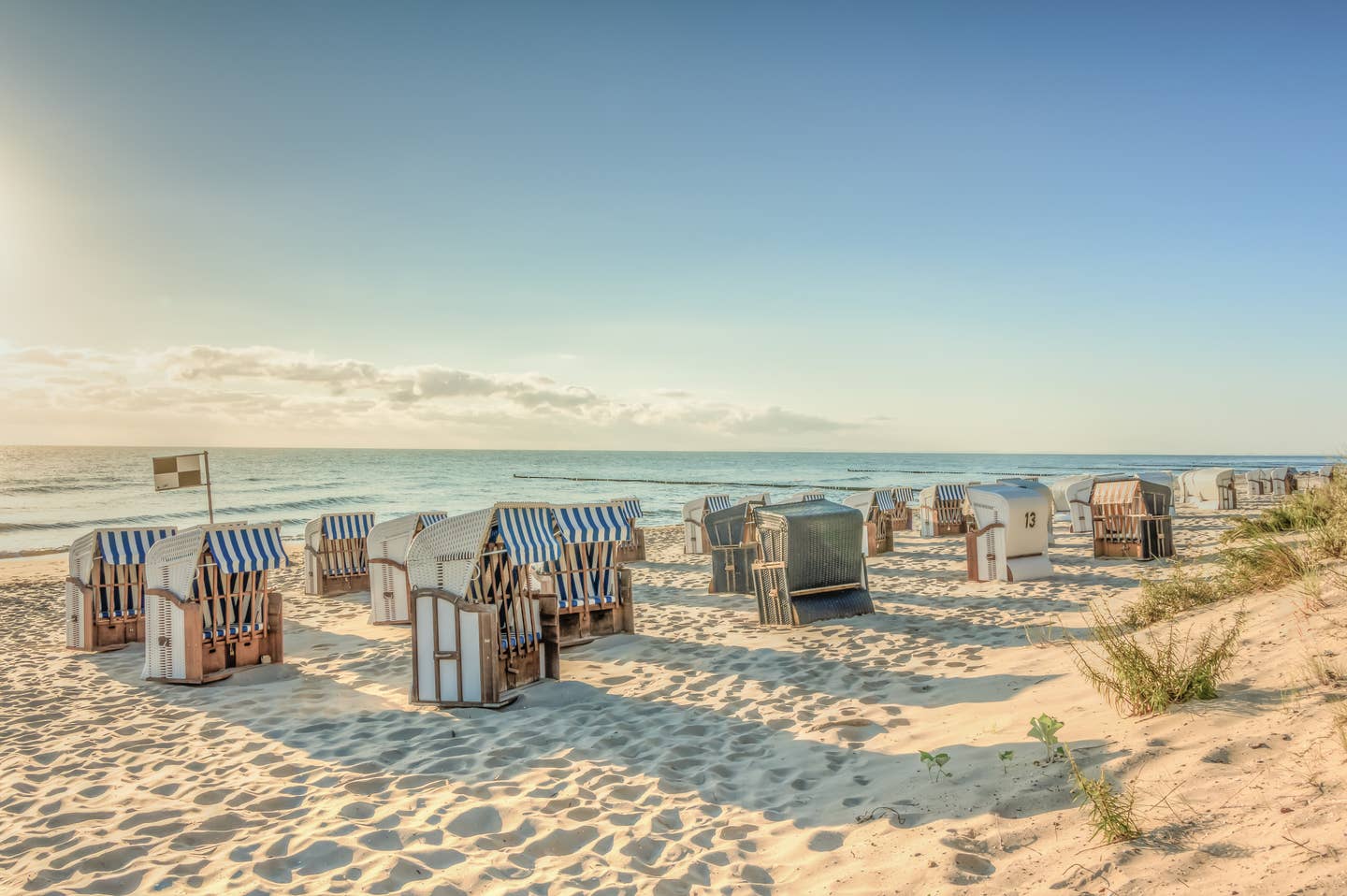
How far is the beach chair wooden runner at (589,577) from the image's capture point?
9.73m

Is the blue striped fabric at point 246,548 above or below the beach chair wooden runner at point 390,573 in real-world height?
above

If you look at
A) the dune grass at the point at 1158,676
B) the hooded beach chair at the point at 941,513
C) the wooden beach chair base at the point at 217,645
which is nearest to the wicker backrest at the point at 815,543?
the dune grass at the point at 1158,676

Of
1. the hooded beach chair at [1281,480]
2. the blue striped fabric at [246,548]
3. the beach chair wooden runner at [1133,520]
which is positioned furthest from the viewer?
the hooded beach chair at [1281,480]

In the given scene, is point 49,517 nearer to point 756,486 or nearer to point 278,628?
point 278,628

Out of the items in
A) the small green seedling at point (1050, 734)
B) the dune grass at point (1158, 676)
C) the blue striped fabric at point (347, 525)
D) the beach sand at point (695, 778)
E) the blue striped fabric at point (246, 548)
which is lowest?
the beach sand at point (695, 778)

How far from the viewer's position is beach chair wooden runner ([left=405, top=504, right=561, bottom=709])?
7113 mm

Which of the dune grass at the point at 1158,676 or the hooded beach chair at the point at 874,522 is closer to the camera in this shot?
the dune grass at the point at 1158,676

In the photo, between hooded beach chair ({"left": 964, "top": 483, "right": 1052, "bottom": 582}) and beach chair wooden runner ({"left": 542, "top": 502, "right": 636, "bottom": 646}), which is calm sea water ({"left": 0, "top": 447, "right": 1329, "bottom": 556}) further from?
beach chair wooden runner ({"left": 542, "top": 502, "right": 636, "bottom": 646})

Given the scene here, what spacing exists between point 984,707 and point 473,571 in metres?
4.78

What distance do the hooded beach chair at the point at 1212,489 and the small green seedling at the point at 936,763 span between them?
1047 inches

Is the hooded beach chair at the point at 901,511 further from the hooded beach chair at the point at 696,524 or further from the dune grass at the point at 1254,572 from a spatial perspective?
the dune grass at the point at 1254,572

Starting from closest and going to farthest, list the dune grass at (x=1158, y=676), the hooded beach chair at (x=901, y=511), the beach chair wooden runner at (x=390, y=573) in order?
the dune grass at (x=1158, y=676), the beach chair wooden runner at (x=390, y=573), the hooded beach chair at (x=901, y=511)

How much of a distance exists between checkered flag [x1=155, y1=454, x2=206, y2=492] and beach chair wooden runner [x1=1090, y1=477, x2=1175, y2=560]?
1691cm

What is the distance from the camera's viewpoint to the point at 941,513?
21.6m
